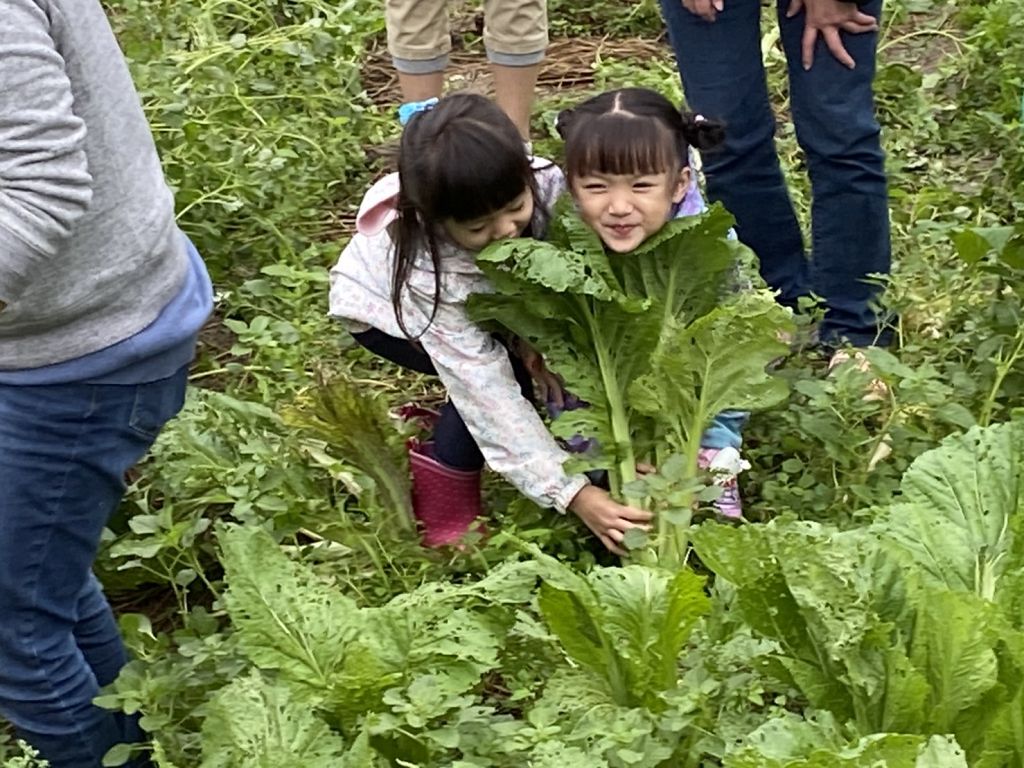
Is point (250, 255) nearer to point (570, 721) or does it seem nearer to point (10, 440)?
point (10, 440)

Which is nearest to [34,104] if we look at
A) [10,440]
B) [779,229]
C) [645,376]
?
[10,440]

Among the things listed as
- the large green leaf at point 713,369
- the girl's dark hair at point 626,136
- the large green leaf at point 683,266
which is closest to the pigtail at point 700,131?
the girl's dark hair at point 626,136

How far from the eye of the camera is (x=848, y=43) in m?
2.89

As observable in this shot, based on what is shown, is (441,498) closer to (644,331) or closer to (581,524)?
(581,524)

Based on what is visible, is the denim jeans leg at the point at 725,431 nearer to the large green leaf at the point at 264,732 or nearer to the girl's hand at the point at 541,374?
the girl's hand at the point at 541,374

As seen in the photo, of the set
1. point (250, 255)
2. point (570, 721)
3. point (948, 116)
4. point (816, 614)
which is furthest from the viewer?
point (948, 116)

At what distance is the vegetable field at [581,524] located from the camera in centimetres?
191

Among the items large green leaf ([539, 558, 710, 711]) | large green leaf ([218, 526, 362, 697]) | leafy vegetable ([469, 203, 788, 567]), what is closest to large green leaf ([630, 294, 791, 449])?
leafy vegetable ([469, 203, 788, 567])

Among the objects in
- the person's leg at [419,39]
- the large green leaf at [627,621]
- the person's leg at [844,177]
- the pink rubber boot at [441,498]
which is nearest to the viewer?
the large green leaf at [627,621]

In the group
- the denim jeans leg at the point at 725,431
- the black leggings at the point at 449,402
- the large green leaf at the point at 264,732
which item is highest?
the large green leaf at the point at 264,732

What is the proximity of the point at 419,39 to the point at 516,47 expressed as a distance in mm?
254

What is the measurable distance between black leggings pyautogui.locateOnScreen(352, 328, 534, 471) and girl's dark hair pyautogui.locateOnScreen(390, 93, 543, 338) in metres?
0.25

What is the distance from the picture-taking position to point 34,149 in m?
1.72

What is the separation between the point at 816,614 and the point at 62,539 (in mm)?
1044
